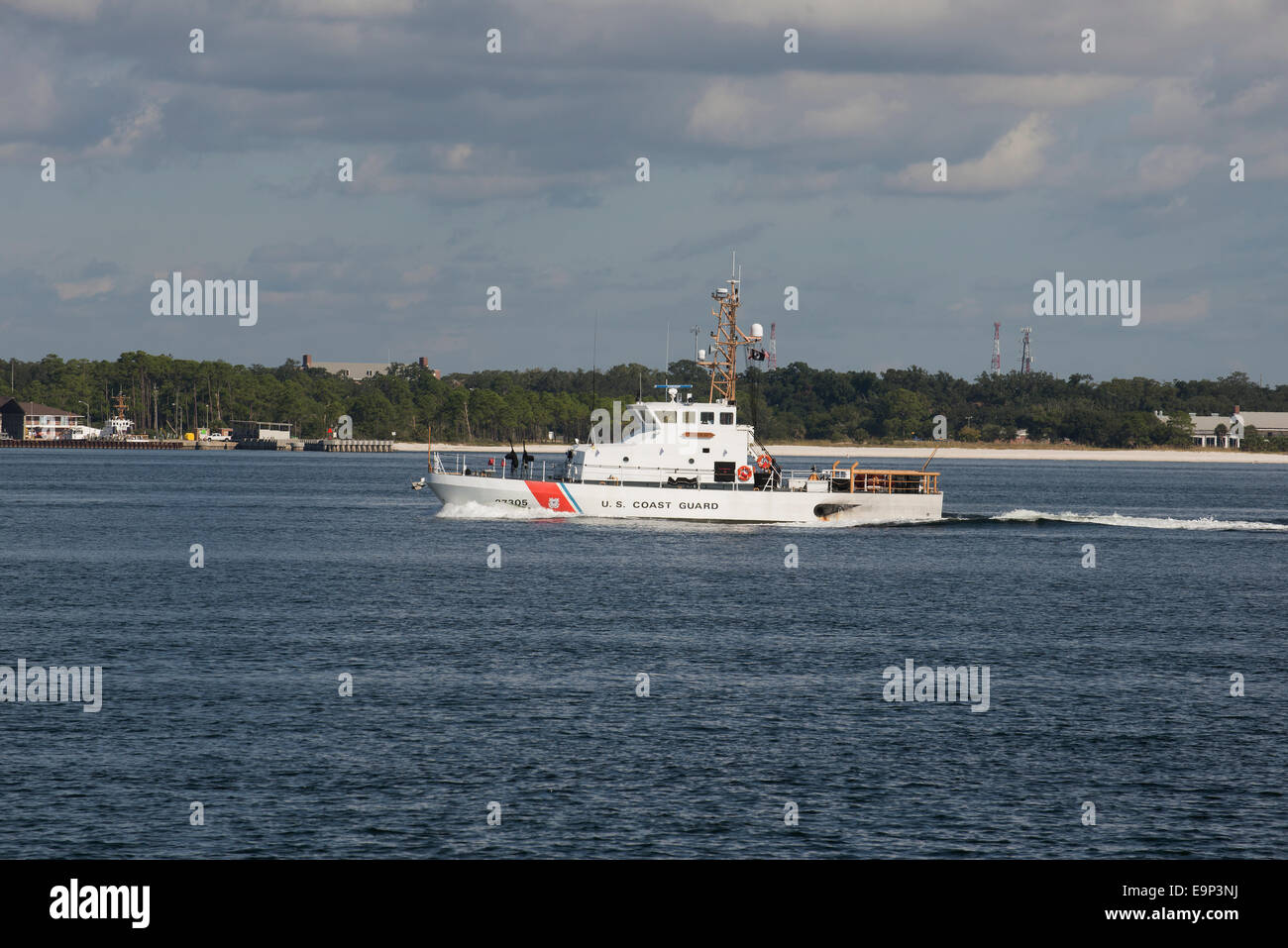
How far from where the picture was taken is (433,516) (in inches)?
3435

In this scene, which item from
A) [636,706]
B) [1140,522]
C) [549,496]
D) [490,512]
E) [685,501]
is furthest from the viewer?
[1140,522]

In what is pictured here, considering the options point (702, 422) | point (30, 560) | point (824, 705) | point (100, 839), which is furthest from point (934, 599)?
point (30, 560)

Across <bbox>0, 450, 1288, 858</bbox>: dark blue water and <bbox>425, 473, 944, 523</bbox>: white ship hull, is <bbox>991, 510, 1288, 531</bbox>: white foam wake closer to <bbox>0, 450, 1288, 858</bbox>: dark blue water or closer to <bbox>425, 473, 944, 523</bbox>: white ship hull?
<bbox>425, 473, 944, 523</bbox>: white ship hull


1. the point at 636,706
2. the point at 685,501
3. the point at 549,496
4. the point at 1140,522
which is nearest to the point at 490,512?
the point at 549,496

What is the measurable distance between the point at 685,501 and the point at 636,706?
152ft

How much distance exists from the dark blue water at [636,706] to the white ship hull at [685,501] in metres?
8.14

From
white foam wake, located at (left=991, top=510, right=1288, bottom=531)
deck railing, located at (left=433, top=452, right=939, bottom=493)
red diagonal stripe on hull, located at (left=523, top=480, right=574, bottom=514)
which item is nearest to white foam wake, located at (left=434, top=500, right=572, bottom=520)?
red diagonal stripe on hull, located at (left=523, top=480, right=574, bottom=514)

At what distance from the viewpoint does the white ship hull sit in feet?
244

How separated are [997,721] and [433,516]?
6342cm

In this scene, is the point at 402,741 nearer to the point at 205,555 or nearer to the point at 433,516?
the point at 205,555

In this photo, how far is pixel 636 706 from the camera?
28609 mm

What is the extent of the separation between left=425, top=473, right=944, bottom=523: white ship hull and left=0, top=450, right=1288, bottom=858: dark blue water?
8135 millimetres

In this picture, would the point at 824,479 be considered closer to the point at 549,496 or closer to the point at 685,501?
the point at 685,501
